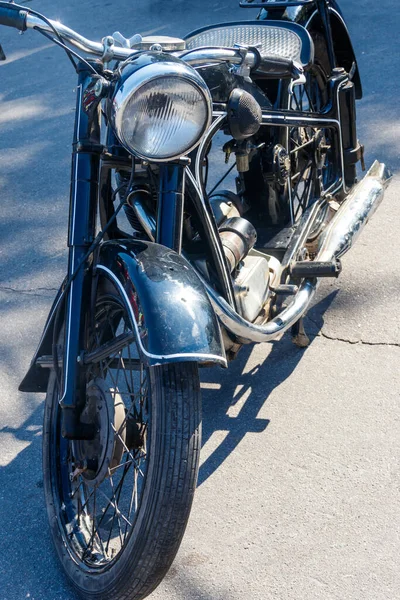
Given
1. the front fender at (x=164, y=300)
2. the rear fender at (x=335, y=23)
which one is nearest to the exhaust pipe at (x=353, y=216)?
the rear fender at (x=335, y=23)

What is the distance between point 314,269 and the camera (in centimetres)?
308

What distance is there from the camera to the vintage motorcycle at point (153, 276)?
2.00 metres

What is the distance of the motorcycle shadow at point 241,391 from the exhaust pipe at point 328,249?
33 cm

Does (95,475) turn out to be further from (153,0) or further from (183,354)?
(153,0)

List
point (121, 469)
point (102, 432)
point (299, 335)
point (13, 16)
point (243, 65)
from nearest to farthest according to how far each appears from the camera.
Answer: point (13, 16), point (102, 432), point (243, 65), point (121, 469), point (299, 335)

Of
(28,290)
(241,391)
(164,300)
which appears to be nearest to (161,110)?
(164,300)

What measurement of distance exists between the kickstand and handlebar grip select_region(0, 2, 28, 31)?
1608mm

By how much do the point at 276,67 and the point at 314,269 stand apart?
758 millimetres

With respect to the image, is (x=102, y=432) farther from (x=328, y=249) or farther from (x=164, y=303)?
(x=328, y=249)

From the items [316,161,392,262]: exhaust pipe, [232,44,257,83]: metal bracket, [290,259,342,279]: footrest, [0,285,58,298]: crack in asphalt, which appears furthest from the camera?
[0,285,58,298]: crack in asphalt

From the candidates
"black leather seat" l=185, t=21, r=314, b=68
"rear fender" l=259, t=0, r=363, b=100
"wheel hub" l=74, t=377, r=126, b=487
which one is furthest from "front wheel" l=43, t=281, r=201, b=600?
"rear fender" l=259, t=0, r=363, b=100

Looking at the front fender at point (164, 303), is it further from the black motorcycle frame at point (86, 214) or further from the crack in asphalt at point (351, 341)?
the crack in asphalt at point (351, 341)

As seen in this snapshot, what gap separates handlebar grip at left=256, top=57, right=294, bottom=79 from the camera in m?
2.73

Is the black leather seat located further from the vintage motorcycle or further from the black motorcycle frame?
the black motorcycle frame
